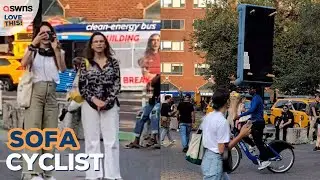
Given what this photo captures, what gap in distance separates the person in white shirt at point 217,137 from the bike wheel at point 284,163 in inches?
233

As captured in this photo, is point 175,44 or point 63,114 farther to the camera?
point 175,44

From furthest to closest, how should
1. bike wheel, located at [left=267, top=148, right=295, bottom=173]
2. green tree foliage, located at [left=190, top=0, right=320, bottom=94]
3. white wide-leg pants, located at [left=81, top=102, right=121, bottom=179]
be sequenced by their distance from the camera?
1. green tree foliage, located at [left=190, top=0, right=320, bottom=94]
2. bike wheel, located at [left=267, top=148, right=295, bottom=173]
3. white wide-leg pants, located at [left=81, top=102, right=121, bottom=179]

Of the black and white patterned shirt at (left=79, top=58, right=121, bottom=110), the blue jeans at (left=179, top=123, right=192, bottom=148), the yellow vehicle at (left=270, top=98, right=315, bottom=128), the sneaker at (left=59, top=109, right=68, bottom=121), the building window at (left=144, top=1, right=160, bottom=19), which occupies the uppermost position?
the building window at (left=144, top=1, right=160, bottom=19)

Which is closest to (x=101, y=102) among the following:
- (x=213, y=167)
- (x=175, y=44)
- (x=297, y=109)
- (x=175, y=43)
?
(x=213, y=167)

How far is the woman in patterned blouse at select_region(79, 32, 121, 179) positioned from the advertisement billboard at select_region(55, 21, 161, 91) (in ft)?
0.14

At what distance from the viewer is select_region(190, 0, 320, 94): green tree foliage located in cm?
2667

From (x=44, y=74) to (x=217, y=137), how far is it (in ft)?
5.33

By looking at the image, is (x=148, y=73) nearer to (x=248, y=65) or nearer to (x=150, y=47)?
→ (x=150, y=47)

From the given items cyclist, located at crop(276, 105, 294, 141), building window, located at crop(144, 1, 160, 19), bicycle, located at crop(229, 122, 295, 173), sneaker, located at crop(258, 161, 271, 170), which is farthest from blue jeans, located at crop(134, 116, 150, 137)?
cyclist, located at crop(276, 105, 294, 141)

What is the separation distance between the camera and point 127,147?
15.3 feet

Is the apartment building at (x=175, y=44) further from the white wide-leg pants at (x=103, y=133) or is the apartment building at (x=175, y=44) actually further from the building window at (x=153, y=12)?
the white wide-leg pants at (x=103, y=133)

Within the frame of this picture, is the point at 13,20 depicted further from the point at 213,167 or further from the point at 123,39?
the point at 213,167

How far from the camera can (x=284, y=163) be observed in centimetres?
1134

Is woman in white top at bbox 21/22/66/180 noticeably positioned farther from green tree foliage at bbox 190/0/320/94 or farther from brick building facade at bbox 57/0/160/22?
Result: green tree foliage at bbox 190/0/320/94
